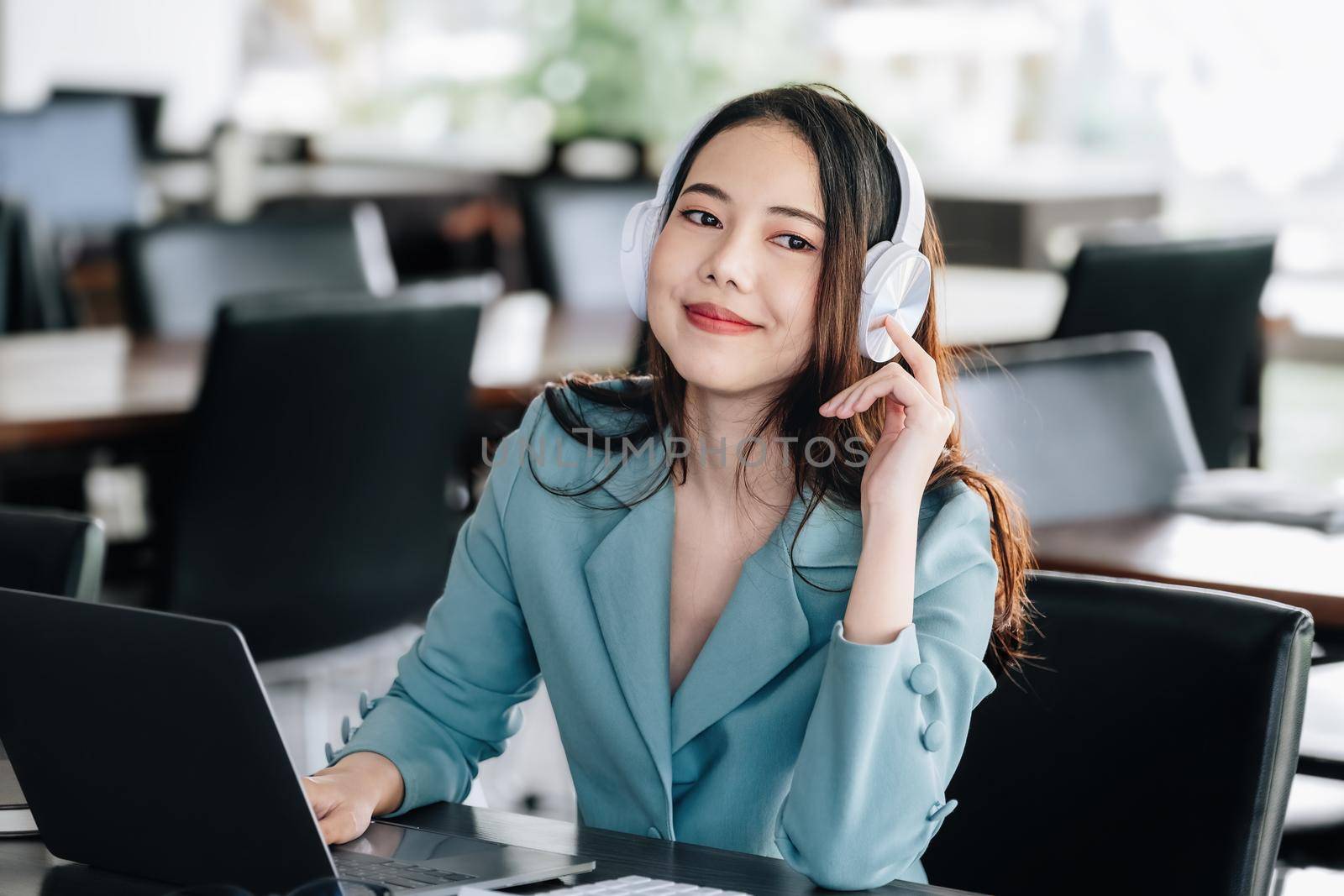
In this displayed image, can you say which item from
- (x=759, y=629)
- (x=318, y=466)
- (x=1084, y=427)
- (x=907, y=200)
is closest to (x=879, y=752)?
(x=759, y=629)

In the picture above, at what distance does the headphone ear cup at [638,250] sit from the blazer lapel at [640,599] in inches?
5.3

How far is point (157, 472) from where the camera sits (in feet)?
9.14

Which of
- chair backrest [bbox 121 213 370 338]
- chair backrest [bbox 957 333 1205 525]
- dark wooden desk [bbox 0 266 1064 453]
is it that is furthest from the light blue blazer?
chair backrest [bbox 121 213 370 338]

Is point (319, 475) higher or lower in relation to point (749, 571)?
lower

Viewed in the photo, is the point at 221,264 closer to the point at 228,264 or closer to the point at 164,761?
the point at 228,264

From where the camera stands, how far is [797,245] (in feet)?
4.03

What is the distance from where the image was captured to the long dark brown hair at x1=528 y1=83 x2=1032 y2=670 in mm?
1222

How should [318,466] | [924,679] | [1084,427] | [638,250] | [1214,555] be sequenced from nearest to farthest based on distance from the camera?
[924,679] → [638,250] → [1214,555] → [1084,427] → [318,466]

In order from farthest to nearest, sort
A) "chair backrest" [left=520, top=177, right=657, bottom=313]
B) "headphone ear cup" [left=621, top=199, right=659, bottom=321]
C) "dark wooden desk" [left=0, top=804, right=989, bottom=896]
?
"chair backrest" [left=520, top=177, right=657, bottom=313] → "headphone ear cup" [left=621, top=199, right=659, bottom=321] → "dark wooden desk" [left=0, top=804, right=989, bottom=896]

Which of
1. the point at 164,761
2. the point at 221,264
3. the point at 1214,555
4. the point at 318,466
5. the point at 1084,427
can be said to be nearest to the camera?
the point at 164,761

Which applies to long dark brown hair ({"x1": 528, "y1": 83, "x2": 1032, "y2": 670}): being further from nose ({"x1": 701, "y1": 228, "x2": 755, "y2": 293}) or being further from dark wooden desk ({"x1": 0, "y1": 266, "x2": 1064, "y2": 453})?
dark wooden desk ({"x1": 0, "y1": 266, "x2": 1064, "y2": 453})

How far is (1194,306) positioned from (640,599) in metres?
2.07

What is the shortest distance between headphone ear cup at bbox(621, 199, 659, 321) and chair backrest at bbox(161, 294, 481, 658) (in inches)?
41.3

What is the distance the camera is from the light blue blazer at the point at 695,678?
1.10m
